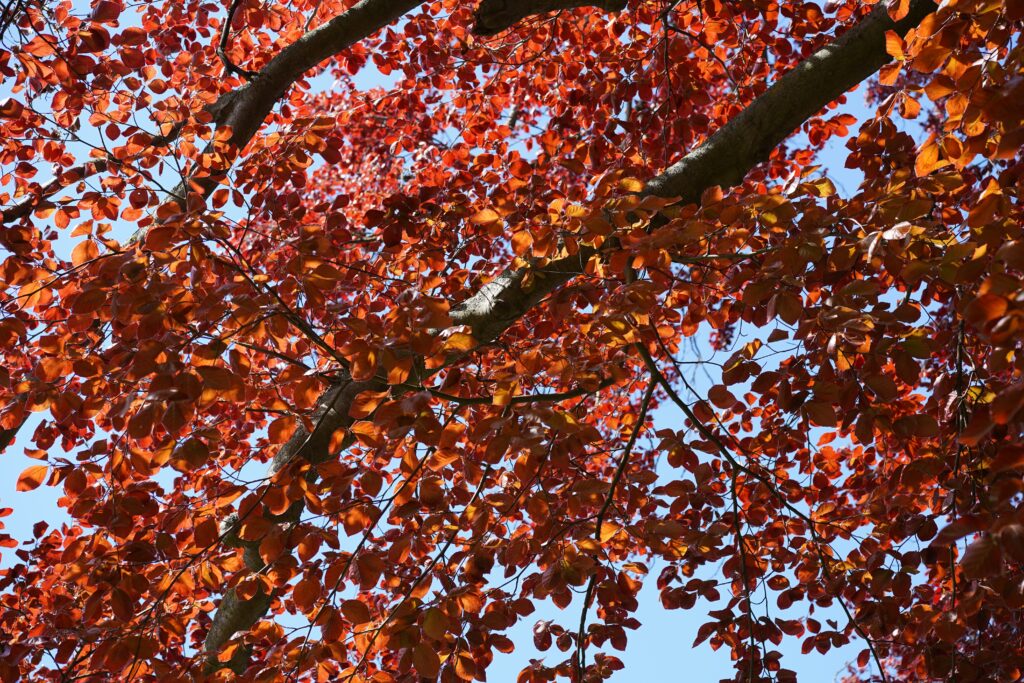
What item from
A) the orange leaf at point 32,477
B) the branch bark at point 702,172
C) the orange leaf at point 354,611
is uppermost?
the branch bark at point 702,172

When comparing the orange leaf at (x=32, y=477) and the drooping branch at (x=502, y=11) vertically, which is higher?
the drooping branch at (x=502, y=11)

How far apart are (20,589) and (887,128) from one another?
6.22 meters

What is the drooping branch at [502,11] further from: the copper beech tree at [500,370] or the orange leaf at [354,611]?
the orange leaf at [354,611]

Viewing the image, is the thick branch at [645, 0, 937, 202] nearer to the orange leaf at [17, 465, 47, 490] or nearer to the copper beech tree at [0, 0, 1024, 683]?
the copper beech tree at [0, 0, 1024, 683]

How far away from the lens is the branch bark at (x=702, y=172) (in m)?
2.96

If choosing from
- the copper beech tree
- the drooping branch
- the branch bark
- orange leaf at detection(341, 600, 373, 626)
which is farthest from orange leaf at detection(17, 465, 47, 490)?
the drooping branch

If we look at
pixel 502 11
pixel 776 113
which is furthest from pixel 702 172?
pixel 502 11

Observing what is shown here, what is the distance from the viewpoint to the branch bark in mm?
2965

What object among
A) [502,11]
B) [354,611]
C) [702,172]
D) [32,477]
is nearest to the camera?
[354,611]

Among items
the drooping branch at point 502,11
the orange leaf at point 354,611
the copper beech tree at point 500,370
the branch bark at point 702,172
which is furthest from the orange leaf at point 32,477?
the drooping branch at point 502,11

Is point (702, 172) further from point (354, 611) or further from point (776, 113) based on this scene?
point (354, 611)

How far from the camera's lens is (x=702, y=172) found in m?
3.27

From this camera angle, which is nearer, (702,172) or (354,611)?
(354,611)

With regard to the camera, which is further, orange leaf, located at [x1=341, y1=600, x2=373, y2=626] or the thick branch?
the thick branch
